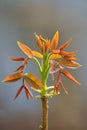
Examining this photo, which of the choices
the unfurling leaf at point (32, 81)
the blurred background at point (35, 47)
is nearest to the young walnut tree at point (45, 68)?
the unfurling leaf at point (32, 81)

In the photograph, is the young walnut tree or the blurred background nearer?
the young walnut tree

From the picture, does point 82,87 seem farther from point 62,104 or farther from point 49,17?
point 49,17

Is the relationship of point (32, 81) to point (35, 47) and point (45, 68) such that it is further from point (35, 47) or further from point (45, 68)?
point (35, 47)

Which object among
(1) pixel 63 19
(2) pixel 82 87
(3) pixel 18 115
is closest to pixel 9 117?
(3) pixel 18 115

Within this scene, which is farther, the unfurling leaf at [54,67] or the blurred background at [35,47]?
the blurred background at [35,47]

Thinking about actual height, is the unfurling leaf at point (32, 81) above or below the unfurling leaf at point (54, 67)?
below

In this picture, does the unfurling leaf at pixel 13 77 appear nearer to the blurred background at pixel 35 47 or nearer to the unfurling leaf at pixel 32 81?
the unfurling leaf at pixel 32 81

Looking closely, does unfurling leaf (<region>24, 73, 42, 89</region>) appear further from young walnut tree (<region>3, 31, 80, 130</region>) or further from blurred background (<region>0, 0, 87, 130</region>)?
blurred background (<region>0, 0, 87, 130</region>)

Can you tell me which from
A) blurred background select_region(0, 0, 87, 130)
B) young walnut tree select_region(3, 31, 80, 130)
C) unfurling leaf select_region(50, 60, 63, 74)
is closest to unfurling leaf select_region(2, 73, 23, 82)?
young walnut tree select_region(3, 31, 80, 130)
